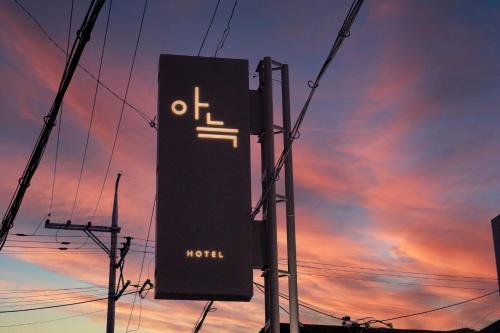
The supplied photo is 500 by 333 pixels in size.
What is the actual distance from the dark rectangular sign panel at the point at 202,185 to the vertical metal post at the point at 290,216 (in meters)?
0.86

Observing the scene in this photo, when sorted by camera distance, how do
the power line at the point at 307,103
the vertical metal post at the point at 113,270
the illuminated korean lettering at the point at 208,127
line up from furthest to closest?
the vertical metal post at the point at 113,270
the illuminated korean lettering at the point at 208,127
the power line at the point at 307,103

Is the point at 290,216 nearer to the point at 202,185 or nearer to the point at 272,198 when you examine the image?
the point at 272,198

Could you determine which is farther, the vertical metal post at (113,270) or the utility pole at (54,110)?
the vertical metal post at (113,270)

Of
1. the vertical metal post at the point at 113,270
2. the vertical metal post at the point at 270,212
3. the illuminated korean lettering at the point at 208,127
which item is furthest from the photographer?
the vertical metal post at the point at 113,270

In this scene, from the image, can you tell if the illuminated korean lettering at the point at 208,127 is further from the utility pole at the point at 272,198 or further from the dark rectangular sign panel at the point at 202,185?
the utility pole at the point at 272,198

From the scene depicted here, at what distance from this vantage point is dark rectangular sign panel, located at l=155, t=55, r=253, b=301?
15016 mm

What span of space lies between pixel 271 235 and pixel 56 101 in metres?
5.32

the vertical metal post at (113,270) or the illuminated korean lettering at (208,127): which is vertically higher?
the illuminated korean lettering at (208,127)

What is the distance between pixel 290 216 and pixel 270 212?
451 mm

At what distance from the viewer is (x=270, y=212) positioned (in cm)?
1571

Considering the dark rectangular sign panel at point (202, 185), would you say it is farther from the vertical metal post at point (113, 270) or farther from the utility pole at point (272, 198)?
the vertical metal post at point (113, 270)

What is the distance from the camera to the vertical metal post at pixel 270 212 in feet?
49.0

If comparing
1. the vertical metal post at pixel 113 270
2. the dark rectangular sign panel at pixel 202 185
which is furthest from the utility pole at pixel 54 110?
the vertical metal post at pixel 113 270

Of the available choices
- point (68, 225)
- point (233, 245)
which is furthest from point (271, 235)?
point (68, 225)
